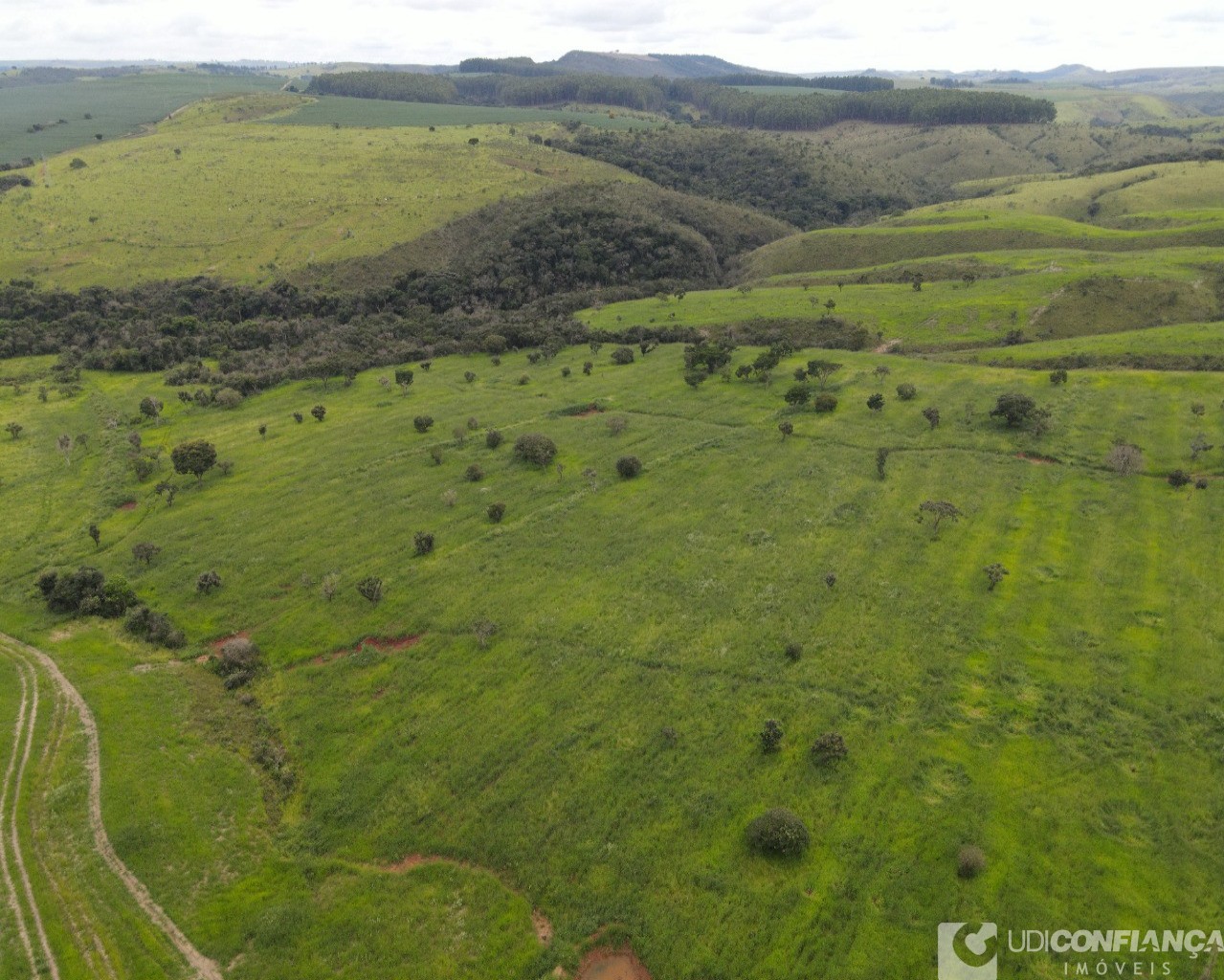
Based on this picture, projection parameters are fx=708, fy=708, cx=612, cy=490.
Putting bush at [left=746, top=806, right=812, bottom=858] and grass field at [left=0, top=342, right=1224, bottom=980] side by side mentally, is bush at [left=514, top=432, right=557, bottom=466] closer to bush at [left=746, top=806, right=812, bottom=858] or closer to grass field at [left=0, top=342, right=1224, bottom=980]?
grass field at [left=0, top=342, right=1224, bottom=980]

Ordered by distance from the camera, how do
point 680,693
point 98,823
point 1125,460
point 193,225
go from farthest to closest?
point 193,225, point 1125,460, point 680,693, point 98,823

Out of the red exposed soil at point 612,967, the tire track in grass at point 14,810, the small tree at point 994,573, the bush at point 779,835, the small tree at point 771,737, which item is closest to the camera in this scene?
the red exposed soil at point 612,967

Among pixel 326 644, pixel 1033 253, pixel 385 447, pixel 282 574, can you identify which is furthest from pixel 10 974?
pixel 1033 253

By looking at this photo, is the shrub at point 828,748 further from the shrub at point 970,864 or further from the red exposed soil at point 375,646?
the red exposed soil at point 375,646

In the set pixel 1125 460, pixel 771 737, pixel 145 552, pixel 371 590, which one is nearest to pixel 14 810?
pixel 371 590

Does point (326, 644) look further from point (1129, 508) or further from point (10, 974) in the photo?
point (1129, 508)

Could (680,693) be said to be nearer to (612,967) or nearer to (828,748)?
(828,748)

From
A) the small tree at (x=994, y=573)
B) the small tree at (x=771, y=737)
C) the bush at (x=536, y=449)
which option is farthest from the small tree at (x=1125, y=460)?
the bush at (x=536, y=449)
